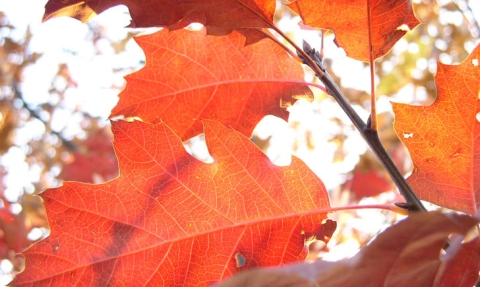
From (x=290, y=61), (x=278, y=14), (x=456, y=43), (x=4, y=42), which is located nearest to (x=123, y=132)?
(x=290, y=61)

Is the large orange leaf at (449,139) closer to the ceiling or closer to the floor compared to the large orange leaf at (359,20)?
closer to the floor

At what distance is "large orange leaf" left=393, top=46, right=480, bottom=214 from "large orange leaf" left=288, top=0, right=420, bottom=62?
116 mm

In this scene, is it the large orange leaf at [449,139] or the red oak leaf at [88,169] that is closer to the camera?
the large orange leaf at [449,139]

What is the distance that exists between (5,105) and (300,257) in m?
4.29

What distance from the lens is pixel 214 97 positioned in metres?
1.09

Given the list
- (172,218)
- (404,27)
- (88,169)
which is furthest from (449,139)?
(88,169)

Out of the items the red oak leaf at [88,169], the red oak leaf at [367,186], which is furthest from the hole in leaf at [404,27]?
the red oak leaf at [88,169]

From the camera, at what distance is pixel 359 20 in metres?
0.88

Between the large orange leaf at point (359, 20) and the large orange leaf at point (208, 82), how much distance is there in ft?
0.57

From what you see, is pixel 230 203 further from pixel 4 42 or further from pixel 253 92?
pixel 4 42

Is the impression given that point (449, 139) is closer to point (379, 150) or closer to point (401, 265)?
point (379, 150)

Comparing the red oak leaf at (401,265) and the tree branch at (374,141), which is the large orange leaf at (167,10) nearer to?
the tree branch at (374,141)

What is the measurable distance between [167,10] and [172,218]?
14.8 inches

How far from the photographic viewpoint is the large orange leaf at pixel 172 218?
0.79m
